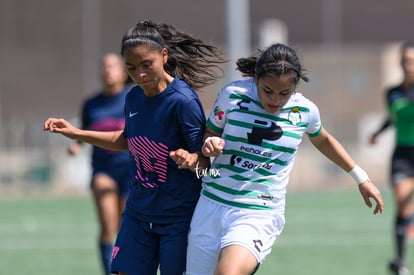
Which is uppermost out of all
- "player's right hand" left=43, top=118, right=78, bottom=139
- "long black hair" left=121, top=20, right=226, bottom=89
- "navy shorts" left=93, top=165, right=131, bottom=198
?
"long black hair" left=121, top=20, right=226, bottom=89

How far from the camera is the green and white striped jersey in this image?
201 inches

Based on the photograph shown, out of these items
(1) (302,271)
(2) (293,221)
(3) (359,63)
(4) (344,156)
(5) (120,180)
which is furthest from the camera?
(3) (359,63)

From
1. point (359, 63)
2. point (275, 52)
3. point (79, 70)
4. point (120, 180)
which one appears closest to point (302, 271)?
point (120, 180)

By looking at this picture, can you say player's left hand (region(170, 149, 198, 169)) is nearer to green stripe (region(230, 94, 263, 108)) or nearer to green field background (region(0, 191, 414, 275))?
green stripe (region(230, 94, 263, 108))

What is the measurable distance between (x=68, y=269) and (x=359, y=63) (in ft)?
64.6

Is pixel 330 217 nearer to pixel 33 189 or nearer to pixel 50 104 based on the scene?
pixel 33 189

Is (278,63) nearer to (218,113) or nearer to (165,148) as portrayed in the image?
(218,113)

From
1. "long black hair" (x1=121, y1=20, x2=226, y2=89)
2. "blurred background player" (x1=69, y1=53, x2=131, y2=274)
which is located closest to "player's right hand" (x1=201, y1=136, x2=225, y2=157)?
"long black hair" (x1=121, y1=20, x2=226, y2=89)

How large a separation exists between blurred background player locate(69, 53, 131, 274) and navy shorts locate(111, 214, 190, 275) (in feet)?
9.30

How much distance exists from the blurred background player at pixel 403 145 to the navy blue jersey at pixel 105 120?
2.66 m

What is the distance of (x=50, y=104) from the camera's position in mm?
26000

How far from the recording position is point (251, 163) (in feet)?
16.8

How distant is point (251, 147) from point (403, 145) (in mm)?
5117

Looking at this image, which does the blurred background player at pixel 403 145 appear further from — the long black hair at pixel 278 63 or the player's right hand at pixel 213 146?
the player's right hand at pixel 213 146
